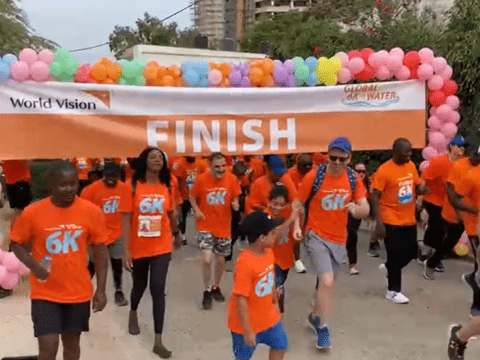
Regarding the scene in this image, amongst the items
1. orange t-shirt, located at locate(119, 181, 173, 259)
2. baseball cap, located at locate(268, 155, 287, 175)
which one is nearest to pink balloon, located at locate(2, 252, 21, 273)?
orange t-shirt, located at locate(119, 181, 173, 259)

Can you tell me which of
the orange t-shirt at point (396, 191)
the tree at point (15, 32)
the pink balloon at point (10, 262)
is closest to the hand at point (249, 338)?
the orange t-shirt at point (396, 191)

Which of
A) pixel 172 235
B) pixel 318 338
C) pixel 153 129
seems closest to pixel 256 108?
pixel 153 129

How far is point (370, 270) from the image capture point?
24.8ft

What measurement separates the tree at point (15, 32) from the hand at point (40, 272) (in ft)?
34.1

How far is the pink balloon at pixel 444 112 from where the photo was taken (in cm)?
724

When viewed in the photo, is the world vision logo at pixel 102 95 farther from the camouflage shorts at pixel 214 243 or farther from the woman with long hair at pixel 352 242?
the woman with long hair at pixel 352 242

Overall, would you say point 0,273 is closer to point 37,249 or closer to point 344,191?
point 37,249

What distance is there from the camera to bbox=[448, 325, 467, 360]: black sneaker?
4691mm

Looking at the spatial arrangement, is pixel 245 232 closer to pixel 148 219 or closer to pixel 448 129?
pixel 148 219

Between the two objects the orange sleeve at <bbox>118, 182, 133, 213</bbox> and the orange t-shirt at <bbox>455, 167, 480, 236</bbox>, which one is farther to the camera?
the orange t-shirt at <bbox>455, 167, 480, 236</bbox>

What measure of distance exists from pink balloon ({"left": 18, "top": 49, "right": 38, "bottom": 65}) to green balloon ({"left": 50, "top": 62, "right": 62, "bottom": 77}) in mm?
178

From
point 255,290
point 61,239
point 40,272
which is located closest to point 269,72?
point 255,290

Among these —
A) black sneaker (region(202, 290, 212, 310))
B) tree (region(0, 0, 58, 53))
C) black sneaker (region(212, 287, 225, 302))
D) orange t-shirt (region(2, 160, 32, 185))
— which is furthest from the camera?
tree (region(0, 0, 58, 53))

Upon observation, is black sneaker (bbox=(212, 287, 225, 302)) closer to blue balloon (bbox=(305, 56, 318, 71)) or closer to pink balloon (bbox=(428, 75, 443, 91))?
blue balloon (bbox=(305, 56, 318, 71))
